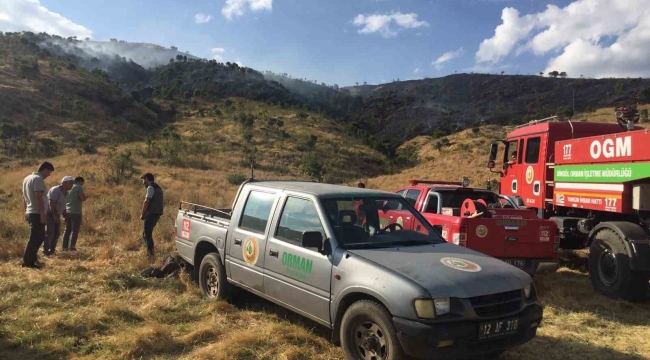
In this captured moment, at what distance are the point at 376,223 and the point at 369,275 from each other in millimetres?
994

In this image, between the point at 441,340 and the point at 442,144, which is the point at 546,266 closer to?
the point at 441,340

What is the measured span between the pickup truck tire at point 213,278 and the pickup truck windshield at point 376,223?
1912 mm

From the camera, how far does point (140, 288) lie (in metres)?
→ 6.72

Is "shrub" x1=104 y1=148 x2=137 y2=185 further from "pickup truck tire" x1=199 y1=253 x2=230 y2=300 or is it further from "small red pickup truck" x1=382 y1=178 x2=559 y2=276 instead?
"small red pickup truck" x1=382 y1=178 x2=559 y2=276

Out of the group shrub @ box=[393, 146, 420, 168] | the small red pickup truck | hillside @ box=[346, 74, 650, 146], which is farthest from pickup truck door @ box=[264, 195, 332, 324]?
hillside @ box=[346, 74, 650, 146]

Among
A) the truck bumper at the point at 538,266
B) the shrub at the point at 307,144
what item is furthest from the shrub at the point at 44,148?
the truck bumper at the point at 538,266

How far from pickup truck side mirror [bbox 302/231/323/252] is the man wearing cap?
652 cm

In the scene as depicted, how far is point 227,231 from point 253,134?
4499cm

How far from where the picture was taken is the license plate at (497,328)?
3674mm

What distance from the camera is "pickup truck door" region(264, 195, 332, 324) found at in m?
4.36

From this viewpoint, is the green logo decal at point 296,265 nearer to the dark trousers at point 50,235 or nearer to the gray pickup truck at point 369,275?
the gray pickup truck at point 369,275

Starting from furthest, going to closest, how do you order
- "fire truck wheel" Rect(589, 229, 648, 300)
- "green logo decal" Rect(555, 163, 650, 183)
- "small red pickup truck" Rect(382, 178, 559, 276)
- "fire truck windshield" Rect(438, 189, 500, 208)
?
"fire truck windshield" Rect(438, 189, 500, 208) < "small red pickup truck" Rect(382, 178, 559, 276) < "fire truck wheel" Rect(589, 229, 648, 300) < "green logo decal" Rect(555, 163, 650, 183)

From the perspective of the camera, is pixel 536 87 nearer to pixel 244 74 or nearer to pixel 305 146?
pixel 244 74

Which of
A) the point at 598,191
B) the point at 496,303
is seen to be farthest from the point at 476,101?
the point at 496,303
